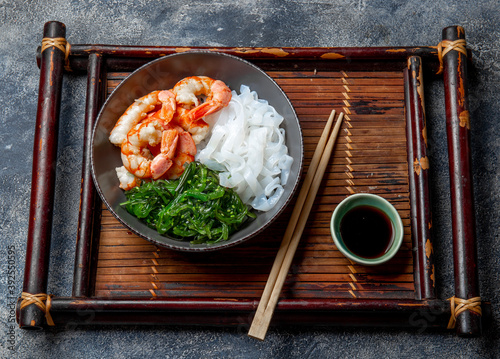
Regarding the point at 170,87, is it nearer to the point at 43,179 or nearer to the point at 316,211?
the point at 43,179

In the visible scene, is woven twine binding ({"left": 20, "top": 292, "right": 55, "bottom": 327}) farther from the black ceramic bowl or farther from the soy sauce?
the soy sauce

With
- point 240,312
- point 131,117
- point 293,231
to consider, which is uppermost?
point 131,117

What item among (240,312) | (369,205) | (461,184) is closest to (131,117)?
(240,312)

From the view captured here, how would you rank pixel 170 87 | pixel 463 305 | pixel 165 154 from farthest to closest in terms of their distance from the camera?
pixel 170 87
pixel 463 305
pixel 165 154

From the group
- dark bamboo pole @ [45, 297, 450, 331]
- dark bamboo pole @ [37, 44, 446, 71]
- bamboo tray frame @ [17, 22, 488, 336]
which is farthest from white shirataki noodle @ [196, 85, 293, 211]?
dark bamboo pole @ [45, 297, 450, 331]

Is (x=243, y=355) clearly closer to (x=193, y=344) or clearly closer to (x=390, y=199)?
(x=193, y=344)
